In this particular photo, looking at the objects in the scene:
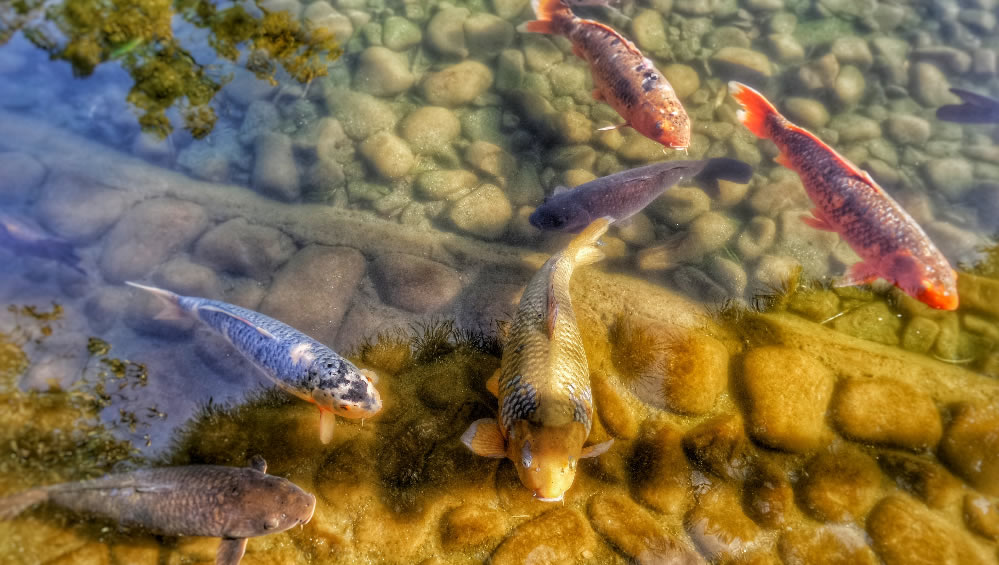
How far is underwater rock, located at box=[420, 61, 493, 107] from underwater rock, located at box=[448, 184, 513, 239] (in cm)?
151

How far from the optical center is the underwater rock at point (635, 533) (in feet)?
10.6

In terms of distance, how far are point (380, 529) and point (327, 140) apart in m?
4.34

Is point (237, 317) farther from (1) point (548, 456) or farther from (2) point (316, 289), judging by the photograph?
(1) point (548, 456)

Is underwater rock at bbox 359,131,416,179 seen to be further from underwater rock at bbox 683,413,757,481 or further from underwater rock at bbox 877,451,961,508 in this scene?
underwater rock at bbox 877,451,961,508

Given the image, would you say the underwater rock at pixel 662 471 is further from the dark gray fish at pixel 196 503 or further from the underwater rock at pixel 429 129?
the underwater rock at pixel 429 129

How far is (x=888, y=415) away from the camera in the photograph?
3.60 meters

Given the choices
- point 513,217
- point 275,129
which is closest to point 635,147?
point 513,217

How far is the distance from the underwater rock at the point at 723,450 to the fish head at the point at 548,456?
1.04m

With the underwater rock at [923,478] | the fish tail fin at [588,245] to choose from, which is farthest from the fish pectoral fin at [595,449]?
the underwater rock at [923,478]

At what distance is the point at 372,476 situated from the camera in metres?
3.49

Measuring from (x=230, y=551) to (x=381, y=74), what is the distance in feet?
17.5

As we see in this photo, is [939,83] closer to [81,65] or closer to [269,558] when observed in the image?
[269,558]

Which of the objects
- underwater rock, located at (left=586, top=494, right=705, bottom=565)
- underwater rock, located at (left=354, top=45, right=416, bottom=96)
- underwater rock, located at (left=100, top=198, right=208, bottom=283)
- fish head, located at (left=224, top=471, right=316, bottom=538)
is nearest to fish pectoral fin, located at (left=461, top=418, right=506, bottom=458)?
underwater rock, located at (left=586, top=494, right=705, bottom=565)

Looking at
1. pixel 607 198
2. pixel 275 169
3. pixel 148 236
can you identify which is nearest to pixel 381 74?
pixel 275 169
